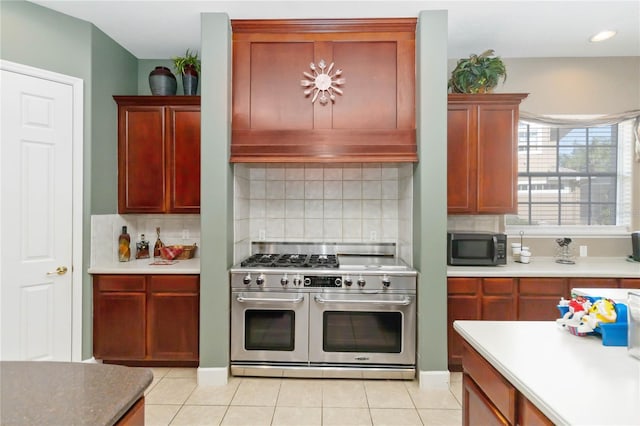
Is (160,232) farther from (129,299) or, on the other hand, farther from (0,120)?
(0,120)

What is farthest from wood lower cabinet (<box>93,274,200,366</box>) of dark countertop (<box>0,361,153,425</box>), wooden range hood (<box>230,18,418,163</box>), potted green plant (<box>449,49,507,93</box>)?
potted green plant (<box>449,49,507,93</box>)

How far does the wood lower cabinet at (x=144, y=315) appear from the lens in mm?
2947

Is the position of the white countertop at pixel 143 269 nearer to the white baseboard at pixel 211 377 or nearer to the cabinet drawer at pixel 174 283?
the cabinet drawer at pixel 174 283

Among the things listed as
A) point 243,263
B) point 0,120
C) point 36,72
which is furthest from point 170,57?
point 243,263

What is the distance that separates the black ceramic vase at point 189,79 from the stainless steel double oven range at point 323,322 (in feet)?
6.14

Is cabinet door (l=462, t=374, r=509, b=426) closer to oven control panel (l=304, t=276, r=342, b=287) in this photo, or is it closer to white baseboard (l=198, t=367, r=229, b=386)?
oven control panel (l=304, t=276, r=342, b=287)

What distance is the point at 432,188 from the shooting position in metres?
2.78

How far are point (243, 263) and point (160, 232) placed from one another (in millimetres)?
1258

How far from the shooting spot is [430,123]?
2771mm

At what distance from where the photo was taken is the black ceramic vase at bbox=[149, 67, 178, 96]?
3352mm

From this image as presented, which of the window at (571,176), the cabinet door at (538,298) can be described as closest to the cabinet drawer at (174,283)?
the cabinet door at (538,298)

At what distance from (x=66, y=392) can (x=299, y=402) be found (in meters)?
1.87

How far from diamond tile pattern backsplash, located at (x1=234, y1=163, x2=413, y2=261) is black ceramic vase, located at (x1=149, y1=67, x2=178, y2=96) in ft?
3.81

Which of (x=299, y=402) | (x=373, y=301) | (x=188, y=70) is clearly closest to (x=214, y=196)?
(x=188, y=70)
